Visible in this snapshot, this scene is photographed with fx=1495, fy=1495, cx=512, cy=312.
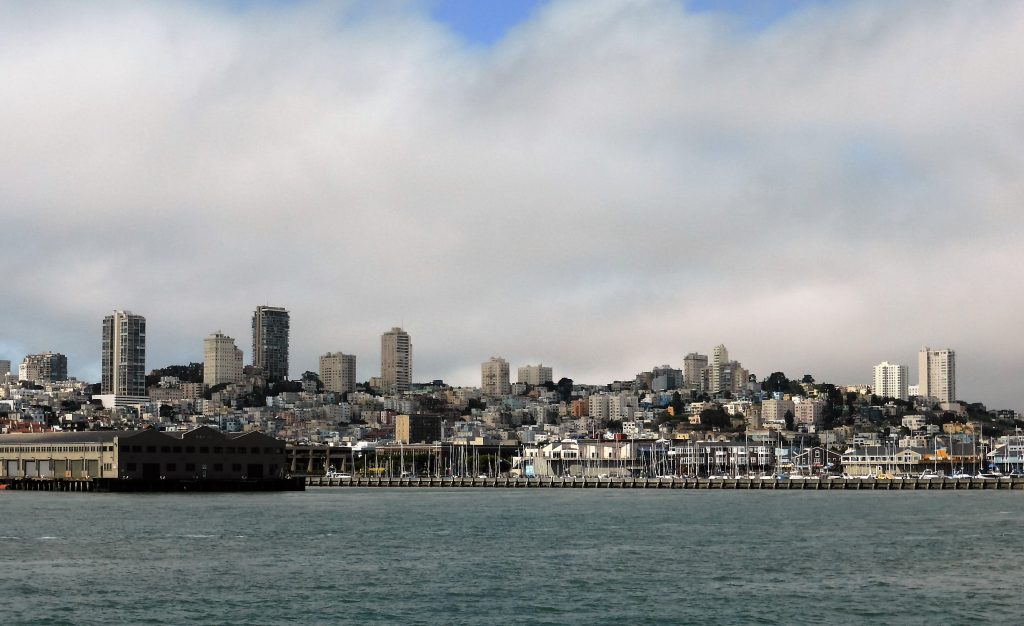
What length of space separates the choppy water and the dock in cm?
5365

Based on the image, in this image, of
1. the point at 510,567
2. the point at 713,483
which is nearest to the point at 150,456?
the point at 713,483

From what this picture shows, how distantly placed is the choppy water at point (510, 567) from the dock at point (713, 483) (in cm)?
5365

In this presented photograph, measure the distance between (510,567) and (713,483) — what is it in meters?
103

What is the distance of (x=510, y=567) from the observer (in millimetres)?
59250

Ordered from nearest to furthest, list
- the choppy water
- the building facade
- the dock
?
the choppy water < the building facade < the dock

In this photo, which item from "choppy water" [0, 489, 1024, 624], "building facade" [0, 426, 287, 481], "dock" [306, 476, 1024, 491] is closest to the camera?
"choppy water" [0, 489, 1024, 624]

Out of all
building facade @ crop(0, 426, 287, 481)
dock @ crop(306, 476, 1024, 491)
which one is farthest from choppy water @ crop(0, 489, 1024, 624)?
dock @ crop(306, 476, 1024, 491)

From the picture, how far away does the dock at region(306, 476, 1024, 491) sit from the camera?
153 metres

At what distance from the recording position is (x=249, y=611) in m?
46.4

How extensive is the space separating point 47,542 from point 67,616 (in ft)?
84.9

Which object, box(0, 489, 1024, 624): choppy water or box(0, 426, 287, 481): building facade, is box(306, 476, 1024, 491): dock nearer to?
box(0, 426, 287, 481): building facade

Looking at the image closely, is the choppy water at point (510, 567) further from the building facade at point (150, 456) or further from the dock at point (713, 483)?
the dock at point (713, 483)

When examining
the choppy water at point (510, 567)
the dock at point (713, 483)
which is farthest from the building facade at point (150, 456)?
the choppy water at point (510, 567)

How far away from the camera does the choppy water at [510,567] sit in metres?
46.6
